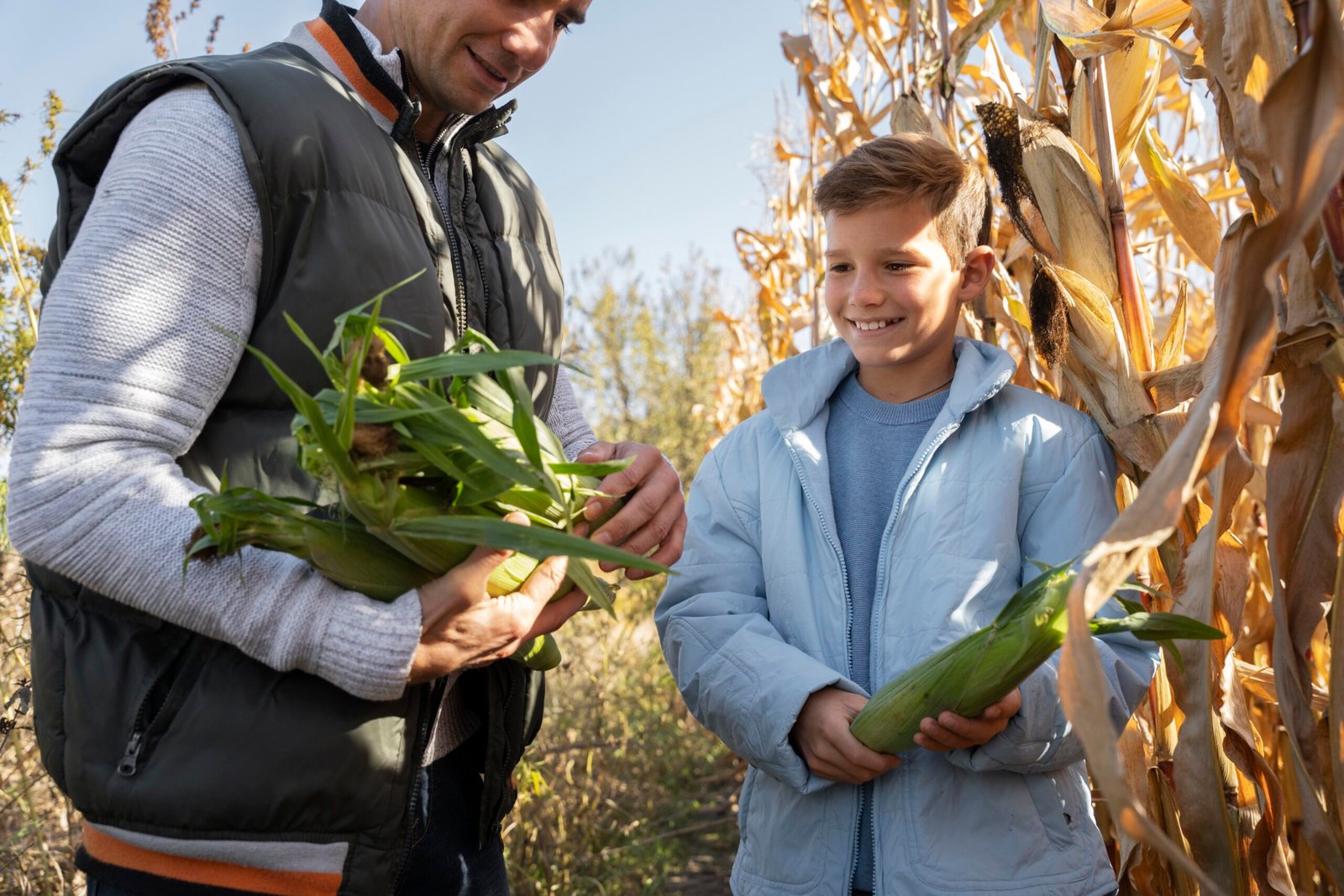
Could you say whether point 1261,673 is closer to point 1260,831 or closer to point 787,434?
point 1260,831

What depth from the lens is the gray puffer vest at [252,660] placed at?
40.3 inches

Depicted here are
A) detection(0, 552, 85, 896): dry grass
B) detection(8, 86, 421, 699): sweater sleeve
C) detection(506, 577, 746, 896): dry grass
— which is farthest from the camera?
detection(506, 577, 746, 896): dry grass

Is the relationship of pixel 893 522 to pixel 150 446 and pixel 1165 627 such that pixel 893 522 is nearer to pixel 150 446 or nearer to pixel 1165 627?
pixel 1165 627

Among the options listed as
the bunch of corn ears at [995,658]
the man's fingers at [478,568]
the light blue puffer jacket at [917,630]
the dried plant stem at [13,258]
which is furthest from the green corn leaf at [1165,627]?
the dried plant stem at [13,258]

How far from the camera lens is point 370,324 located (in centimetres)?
88

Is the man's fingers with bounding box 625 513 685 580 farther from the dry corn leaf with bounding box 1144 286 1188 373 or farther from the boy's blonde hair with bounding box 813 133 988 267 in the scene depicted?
the dry corn leaf with bounding box 1144 286 1188 373

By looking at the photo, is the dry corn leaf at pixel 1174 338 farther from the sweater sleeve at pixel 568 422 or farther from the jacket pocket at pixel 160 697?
the jacket pocket at pixel 160 697

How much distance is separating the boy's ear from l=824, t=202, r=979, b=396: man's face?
0.08 metres

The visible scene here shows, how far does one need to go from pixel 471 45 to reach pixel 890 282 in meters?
0.83

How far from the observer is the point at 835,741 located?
1435 millimetres

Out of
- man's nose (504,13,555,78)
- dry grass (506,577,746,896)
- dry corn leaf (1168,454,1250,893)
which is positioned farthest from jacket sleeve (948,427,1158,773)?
dry grass (506,577,746,896)

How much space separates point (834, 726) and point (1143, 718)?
706 mm

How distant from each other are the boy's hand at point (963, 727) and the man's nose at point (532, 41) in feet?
3.32

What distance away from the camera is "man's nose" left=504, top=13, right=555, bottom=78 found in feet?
4.25
